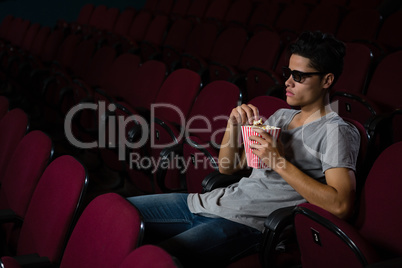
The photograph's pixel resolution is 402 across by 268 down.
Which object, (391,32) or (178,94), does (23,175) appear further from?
(391,32)

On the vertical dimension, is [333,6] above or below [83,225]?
above

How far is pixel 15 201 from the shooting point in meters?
1.35

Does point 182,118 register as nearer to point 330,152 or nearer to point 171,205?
point 171,205

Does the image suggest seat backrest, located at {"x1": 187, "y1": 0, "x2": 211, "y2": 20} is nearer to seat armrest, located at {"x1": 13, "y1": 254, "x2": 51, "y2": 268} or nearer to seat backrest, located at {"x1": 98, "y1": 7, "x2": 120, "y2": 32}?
seat backrest, located at {"x1": 98, "y1": 7, "x2": 120, "y2": 32}

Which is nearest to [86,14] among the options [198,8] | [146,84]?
[198,8]

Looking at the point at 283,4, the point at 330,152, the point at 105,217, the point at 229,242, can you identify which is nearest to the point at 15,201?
the point at 105,217

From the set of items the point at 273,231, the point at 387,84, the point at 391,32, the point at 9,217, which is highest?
the point at 391,32

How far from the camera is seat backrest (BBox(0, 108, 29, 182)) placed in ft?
5.24

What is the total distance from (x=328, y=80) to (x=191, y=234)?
563mm

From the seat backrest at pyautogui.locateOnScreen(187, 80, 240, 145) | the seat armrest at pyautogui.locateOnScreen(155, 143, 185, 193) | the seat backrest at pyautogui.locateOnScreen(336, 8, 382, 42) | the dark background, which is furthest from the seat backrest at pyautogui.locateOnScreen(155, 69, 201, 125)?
the dark background

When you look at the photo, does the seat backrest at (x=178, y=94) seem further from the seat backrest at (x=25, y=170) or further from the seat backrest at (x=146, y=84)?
the seat backrest at (x=25, y=170)

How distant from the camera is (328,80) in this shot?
125 cm

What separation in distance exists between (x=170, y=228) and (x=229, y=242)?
185 millimetres

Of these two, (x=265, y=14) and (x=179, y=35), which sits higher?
(x=265, y=14)
